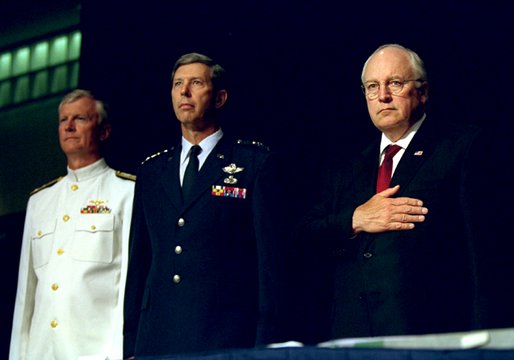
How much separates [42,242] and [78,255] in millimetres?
187

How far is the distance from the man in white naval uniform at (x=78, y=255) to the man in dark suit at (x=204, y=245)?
0.77 ft

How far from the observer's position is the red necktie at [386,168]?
3.10m

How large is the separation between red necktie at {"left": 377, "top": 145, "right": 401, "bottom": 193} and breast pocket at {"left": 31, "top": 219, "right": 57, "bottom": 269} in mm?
1183

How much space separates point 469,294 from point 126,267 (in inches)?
45.3

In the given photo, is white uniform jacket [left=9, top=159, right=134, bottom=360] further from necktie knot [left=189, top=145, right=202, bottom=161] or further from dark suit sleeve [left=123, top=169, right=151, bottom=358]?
necktie knot [left=189, top=145, right=202, bottom=161]

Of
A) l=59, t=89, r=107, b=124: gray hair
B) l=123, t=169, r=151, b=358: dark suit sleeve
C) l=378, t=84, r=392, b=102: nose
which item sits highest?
l=59, t=89, r=107, b=124: gray hair

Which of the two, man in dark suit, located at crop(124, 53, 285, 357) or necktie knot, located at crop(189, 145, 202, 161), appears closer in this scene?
man in dark suit, located at crop(124, 53, 285, 357)

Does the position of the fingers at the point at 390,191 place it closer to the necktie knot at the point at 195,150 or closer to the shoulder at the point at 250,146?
the shoulder at the point at 250,146

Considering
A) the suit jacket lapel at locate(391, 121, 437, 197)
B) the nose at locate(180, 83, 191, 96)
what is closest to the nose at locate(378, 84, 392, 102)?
the suit jacket lapel at locate(391, 121, 437, 197)

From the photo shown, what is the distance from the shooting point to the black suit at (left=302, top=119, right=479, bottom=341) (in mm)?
2883

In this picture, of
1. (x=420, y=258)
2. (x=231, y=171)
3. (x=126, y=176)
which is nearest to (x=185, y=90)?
(x=231, y=171)

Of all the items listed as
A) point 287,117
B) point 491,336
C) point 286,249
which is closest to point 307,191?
point 287,117

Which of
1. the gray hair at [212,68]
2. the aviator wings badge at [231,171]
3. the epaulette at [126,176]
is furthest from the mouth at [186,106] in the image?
the epaulette at [126,176]

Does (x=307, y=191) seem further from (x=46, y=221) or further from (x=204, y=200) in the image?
(x=46, y=221)
